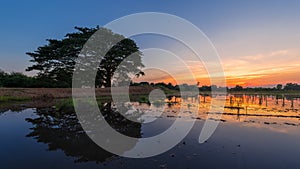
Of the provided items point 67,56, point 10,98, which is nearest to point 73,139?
point 10,98

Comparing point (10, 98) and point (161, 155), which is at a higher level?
point (10, 98)

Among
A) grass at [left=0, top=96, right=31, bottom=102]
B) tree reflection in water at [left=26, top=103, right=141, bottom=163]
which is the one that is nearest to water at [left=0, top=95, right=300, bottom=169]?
tree reflection in water at [left=26, top=103, right=141, bottom=163]

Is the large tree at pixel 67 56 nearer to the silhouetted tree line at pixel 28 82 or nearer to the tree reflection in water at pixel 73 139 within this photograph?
the silhouetted tree line at pixel 28 82

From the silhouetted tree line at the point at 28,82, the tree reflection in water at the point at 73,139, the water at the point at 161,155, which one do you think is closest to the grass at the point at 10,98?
the silhouetted tree line at the point at 28,82

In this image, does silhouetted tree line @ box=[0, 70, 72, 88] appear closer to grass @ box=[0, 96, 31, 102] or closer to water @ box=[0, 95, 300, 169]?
grass @ box=[0, 96, 31, 102]

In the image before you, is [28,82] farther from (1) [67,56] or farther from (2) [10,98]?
(2) [10,98]

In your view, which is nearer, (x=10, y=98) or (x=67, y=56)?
(x=10, y=98)

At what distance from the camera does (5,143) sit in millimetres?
7559

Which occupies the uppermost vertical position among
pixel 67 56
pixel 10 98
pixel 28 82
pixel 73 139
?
pixel 67 56

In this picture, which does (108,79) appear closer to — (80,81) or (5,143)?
(80,81)

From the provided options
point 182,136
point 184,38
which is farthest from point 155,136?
point 184,38

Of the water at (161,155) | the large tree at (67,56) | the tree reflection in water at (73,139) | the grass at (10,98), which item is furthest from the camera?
the large tree at (67,56)

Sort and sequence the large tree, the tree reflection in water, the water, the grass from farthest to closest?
the large tree
the grass
the tree reflection in water
the water

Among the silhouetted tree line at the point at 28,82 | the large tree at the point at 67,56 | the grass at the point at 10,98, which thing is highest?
the large tree at the point at 67,56
